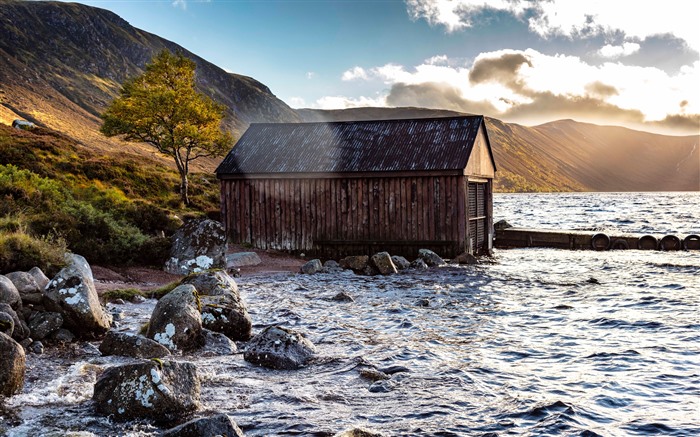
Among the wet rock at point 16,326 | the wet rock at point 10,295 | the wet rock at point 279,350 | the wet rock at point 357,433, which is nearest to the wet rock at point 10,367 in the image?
the wet rock at point 16,326

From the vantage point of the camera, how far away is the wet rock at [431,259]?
23016 mm

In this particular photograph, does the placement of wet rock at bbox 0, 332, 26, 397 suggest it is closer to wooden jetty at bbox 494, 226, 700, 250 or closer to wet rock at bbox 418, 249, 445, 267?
wet rock at bbox 418, 249, 445, 267

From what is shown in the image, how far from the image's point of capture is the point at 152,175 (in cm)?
4031

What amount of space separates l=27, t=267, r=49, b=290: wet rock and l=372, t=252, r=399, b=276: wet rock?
12.2m

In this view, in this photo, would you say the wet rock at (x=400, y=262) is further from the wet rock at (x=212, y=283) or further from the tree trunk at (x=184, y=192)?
the tree trunk at (x=184, y=192)

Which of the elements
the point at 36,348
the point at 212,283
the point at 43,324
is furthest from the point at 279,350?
the point at 43,324

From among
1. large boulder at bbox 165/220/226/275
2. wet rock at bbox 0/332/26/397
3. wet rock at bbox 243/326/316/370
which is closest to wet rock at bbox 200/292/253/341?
wet rock at bbox 243/326/316/370

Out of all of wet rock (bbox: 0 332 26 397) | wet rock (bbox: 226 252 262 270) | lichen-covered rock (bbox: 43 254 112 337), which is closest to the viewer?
wet rock (bbox: 0 332 26 397)

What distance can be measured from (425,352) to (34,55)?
568ft

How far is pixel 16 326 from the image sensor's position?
397 inches

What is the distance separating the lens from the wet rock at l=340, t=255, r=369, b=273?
73.7ft

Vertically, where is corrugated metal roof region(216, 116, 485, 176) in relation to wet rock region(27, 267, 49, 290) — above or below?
above

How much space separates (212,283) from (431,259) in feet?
38.3

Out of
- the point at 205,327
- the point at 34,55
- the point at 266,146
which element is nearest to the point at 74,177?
the point at 266,146
